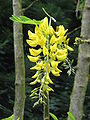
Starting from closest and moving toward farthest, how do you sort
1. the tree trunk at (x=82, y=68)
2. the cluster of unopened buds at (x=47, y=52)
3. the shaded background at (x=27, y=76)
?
1. the cluster of unopened buds at (x=47, y=52)
2. the tree trunk at (x=82, y=68)
3. the shaded background at (x=27, y=76)

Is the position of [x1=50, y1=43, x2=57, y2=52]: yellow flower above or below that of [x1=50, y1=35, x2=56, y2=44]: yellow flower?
below

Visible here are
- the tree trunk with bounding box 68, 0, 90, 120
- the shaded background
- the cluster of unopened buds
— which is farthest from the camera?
the shaded background

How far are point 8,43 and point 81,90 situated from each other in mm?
1718

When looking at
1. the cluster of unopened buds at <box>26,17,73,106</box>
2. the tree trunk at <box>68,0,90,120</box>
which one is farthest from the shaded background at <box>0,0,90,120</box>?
the cluster of unopened buds at <box>26,17,73,106</box>

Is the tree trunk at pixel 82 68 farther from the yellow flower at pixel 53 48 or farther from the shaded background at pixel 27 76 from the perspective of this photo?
the shaded background at pixel 27 76

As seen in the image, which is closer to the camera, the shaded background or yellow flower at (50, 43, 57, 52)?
yellow flower at (50, 43, 57, 52)

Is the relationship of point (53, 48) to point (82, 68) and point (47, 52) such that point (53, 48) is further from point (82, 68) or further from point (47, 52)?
point (82, 68)

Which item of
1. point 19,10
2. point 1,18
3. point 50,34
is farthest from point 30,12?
point 50,34

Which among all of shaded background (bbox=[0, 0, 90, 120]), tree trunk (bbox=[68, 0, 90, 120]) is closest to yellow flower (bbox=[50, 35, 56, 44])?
tree trunk (bbox=[68, 0, 90, 120])

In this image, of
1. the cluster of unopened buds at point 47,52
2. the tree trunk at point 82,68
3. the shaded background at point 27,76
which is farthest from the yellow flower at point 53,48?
the shaded background at point 27,76

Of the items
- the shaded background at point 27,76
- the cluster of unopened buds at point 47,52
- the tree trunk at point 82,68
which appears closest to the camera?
the cluster of unopened buds at point 47,52

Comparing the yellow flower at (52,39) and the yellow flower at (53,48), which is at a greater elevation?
the yellow flower at (52,39)

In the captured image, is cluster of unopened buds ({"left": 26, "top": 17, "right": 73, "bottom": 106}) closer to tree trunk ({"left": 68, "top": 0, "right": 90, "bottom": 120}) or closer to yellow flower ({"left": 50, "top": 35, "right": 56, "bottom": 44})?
yellow flower ({"left": 50, "top": 35, "right": 56, "bottom": 44})

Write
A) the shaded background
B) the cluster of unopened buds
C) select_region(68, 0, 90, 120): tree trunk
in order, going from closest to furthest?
the cluster of unopened buds → select_region(68, 0, 90, 120): tree trunk → the shaded background
